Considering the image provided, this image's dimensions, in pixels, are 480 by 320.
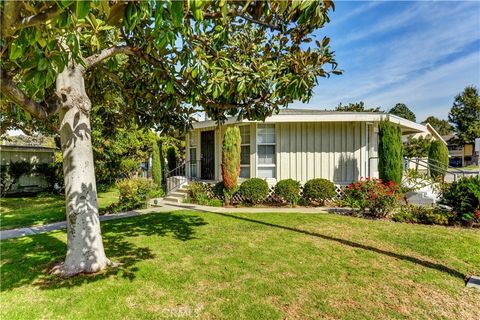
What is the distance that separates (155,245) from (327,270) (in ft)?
11.6

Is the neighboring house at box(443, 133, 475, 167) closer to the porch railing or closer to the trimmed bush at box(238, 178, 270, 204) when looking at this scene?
the porch railing

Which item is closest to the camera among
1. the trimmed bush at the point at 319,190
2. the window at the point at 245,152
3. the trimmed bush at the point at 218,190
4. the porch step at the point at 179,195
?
the trimmed bush at the point at 319,190

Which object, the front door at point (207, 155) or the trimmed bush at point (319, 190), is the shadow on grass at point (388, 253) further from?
the front door at point (207, 155)

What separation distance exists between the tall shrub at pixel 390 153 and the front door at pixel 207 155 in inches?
293

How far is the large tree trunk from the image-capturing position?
171 inches

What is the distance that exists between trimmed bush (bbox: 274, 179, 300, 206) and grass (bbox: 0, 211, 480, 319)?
3424 millimetres

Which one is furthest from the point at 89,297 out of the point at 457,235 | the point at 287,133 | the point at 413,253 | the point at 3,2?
the point at 287,133

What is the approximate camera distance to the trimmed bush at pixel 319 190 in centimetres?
1061

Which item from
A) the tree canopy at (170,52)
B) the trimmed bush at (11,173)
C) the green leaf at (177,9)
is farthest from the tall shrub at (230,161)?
the trimmed bush at (11,173)

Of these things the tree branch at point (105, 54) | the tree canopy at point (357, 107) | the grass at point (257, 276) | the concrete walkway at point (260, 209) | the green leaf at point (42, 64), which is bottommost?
the grass at point (257, 276)

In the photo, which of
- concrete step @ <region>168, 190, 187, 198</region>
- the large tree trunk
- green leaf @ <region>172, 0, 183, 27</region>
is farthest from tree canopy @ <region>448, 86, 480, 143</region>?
green leaf @ <region>172, 0, 183, 27</region>

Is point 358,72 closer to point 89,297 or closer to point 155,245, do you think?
point 155,245

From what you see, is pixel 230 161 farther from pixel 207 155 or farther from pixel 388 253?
pixel 388 253

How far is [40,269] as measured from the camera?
474 centimetres
